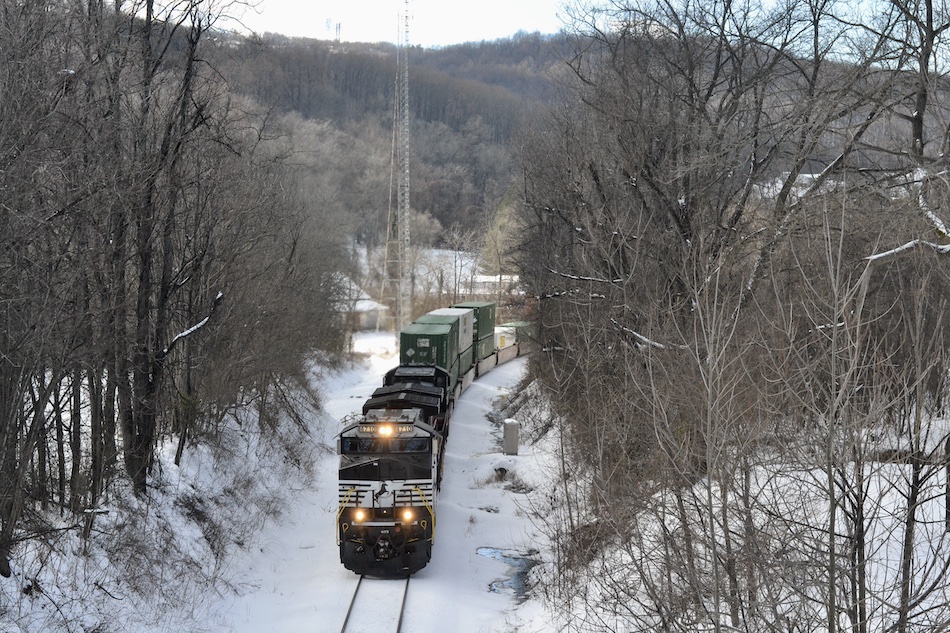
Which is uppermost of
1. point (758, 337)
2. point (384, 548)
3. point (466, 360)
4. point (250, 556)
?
point (758, 337)

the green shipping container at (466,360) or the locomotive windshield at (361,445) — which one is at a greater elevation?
the locomotive windshield at (361,445)

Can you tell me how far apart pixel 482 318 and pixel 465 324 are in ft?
21.8

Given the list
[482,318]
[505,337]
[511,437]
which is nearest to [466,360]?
[482,318]

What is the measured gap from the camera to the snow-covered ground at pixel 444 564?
1439 centimetres

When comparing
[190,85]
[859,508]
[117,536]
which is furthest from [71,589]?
[859,508]

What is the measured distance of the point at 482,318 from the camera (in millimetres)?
44750

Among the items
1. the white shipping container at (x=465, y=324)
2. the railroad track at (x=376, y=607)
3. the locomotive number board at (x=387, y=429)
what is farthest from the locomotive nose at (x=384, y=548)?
the white shipping container at (x=465, y=324)

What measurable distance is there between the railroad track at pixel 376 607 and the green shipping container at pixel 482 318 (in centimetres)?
2723

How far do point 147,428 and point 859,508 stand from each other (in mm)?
14872

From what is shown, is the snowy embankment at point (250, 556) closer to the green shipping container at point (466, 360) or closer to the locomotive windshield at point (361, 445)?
the locomotive windshield at point (361, 445)

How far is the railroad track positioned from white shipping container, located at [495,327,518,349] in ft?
121

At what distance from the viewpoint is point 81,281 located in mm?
14102

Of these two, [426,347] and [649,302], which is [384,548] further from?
[426,347]

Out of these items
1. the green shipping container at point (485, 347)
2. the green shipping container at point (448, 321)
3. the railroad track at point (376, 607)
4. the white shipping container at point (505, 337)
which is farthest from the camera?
the white shipping container at point (505, 337)
